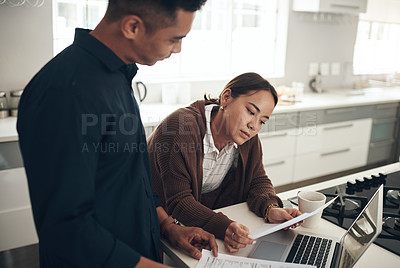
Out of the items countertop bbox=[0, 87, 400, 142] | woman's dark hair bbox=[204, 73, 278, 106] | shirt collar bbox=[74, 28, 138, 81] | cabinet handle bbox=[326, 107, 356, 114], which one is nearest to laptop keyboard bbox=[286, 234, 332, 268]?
woman's dark hair bbox=[204, 73, 278, 106]

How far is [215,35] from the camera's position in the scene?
3.75m

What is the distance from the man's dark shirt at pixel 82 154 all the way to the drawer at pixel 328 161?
2.92 m

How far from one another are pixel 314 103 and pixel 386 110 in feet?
3.51

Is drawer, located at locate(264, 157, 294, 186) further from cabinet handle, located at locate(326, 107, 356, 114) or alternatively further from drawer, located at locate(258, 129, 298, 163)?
cabinet handle, located at locate(326, 107, 356, 114)

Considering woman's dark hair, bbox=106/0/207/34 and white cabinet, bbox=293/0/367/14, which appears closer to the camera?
woman's dark hair, bbox=106/0/207/34

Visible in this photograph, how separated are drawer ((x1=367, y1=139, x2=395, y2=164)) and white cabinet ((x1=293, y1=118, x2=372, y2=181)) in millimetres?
102

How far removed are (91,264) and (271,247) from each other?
57 cm

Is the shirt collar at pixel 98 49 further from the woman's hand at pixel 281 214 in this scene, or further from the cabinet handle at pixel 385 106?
the cabinet handle at pixel 385 106

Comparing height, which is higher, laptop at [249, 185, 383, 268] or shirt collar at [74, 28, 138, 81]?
shirt collar at [74, 28, 138, 81]

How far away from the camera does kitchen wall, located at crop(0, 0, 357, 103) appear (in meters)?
2.62

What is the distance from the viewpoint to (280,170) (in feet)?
11.6

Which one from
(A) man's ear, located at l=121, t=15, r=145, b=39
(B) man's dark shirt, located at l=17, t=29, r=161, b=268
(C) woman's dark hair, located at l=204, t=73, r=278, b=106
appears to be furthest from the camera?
(C) woman's dark hair, located at l=204, t=73, r=278, b=106

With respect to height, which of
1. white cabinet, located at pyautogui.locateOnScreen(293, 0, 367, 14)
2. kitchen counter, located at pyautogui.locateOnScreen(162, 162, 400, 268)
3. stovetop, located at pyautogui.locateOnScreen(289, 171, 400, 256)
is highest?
white cabinet, located at pyautogui.locateOnScreen(293, 0, 367, 14)

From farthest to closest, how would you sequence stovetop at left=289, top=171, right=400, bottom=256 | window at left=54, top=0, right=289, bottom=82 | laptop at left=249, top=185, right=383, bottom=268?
window at left=54, top=0, right=289, bottom=82 < stovetop at left=289, top=171, right=400, bottom=256 < laptop at left=249, top=185, right=383, bottom=268
